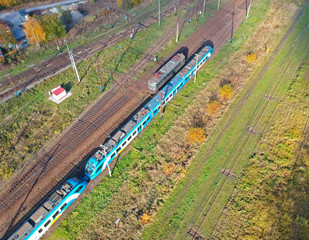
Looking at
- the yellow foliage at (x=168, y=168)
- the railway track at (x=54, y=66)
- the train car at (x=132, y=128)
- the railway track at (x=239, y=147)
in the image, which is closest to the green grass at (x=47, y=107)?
the railway track at (x=54, y=66)

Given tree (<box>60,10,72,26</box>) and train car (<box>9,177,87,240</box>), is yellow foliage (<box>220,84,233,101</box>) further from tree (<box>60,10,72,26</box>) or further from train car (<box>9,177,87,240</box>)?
tree (<box>60,10,72,26</box>)

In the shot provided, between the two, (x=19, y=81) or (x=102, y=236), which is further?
(x=19, y=81)

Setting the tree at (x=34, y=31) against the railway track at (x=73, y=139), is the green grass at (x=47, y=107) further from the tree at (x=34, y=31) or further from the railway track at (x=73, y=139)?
the tree at (x=34, y=31)

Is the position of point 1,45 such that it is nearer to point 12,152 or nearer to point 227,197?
point 12,152

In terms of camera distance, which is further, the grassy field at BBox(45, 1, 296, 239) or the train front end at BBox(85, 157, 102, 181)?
the train front end at BBox(85, 157, 102, 181)

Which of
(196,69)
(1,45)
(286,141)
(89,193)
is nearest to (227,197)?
(286,141)

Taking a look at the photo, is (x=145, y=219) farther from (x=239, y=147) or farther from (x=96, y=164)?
(x=239, y=147)

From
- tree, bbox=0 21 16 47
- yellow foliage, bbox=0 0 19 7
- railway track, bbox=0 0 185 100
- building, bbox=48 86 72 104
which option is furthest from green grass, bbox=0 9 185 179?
yellow foliage, bbox=0 0 19 7
